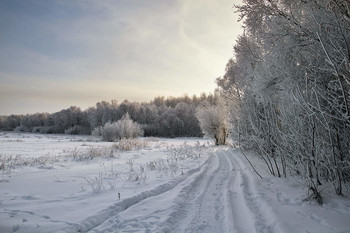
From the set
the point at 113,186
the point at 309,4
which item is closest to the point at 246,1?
the point at 309,4

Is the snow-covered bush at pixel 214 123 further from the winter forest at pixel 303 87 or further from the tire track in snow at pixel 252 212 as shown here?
the tire track in snow at pixel 252 212

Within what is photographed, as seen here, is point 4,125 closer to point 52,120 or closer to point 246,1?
point 52,120

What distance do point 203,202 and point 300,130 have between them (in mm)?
2601

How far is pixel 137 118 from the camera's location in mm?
69500

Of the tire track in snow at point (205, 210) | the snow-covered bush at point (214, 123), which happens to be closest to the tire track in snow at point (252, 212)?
the tire track in snow at point (205, 210)

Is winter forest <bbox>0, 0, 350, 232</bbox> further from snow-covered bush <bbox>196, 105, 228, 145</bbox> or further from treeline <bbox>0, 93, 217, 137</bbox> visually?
treeline <bbox>0, 93, 217, 137</bbox>

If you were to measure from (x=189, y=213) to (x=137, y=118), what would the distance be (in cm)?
6715

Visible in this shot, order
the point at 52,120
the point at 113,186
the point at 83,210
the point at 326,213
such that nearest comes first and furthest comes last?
the point at 326,213, the point at 83,210, the point at 113,186, the point at 52,120

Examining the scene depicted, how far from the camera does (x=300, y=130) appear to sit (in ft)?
14.5

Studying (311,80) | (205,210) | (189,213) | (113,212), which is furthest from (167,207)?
(311,80)

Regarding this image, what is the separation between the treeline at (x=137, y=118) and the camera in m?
61.6

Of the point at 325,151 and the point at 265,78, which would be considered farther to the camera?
the point at 265,78

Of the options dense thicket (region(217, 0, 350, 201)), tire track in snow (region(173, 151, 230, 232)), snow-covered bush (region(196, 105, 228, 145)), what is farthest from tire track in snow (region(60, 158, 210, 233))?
snow-covered bush (region(196, 105, 228, 145))

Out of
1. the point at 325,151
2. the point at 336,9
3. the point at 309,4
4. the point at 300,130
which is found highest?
the point at 309,4
